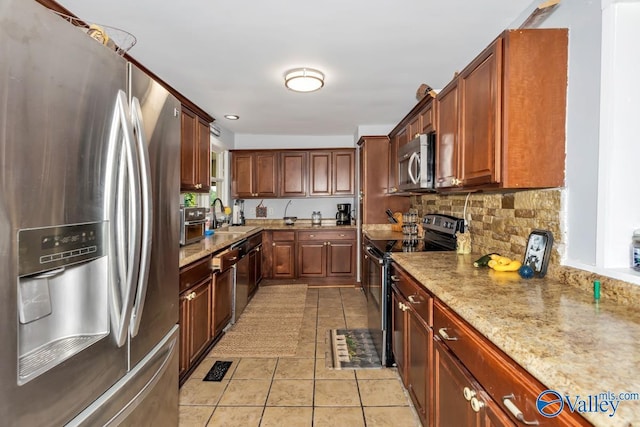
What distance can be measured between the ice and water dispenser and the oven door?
1772 mm

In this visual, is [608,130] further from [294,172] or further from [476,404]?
Result: [294,172]

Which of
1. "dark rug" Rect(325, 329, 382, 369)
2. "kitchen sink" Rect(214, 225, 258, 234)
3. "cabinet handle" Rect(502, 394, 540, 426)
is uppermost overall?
"kitchen sink" Rect(214, 225, 258, 234)

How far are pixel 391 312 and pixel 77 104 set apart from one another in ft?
6.98

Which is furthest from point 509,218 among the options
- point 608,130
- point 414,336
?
point 414,336

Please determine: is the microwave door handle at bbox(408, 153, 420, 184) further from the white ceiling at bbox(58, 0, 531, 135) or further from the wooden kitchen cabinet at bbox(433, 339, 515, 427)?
the wooden kitchen cabinet at bbox(433, 339, 515, 427)

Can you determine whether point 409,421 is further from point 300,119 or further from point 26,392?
point 300,119

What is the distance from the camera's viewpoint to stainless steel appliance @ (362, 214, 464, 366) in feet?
7.73

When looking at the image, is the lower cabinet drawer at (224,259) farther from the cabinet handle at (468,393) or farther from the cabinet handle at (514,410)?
the cabinet handle at (514,410)

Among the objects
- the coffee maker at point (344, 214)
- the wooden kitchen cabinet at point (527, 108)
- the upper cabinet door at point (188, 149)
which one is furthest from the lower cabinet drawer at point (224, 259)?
the coffee maker at point (344, 214)

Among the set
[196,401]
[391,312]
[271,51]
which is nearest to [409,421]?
[391,312]

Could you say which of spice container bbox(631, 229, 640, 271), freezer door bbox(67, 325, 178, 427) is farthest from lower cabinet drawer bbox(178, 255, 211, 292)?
A: spice container bbox(631, 229, 640, 271)

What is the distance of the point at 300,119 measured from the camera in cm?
424

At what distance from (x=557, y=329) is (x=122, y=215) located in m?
1.32

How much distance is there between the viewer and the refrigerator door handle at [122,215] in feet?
3.14
